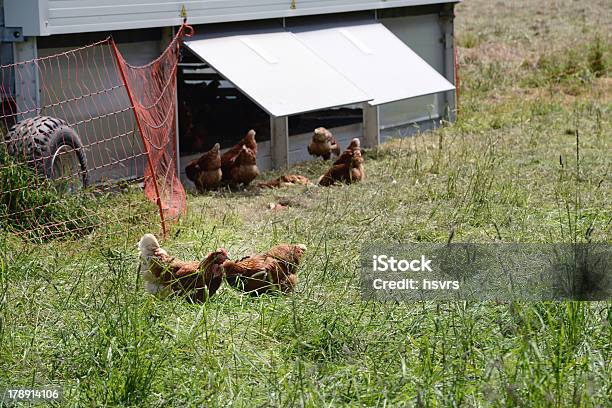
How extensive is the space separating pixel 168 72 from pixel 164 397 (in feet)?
17.9

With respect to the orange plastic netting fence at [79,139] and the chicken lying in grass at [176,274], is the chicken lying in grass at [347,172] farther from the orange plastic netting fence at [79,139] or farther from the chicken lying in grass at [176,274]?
the chicken lying in grass at [176,274]

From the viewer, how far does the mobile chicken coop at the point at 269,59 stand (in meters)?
A: 9.21

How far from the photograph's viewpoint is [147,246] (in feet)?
19.5

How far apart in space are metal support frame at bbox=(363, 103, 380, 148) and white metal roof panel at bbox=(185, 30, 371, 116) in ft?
6.33

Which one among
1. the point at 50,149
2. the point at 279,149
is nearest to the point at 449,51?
the point at 279,149

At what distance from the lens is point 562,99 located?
16.4m

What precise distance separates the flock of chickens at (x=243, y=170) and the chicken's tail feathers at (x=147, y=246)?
13.6 feet

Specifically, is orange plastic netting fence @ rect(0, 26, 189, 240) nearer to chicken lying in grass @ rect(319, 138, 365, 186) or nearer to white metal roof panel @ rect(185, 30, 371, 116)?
white metal roof panel @ rect(185, 30, 371, 116)

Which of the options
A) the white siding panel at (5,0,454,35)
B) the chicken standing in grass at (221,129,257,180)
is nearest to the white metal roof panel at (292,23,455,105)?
the white siding panel at (5,0,454,35)

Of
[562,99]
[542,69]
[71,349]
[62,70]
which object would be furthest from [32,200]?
[542,69]

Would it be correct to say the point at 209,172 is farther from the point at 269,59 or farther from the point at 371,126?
the point at 371,126

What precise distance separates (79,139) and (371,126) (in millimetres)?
5454

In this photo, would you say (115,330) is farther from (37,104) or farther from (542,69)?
(542,69)

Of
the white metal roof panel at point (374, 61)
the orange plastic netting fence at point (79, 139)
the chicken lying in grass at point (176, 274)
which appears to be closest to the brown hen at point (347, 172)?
the white metal roof panel at point (374, 61)
